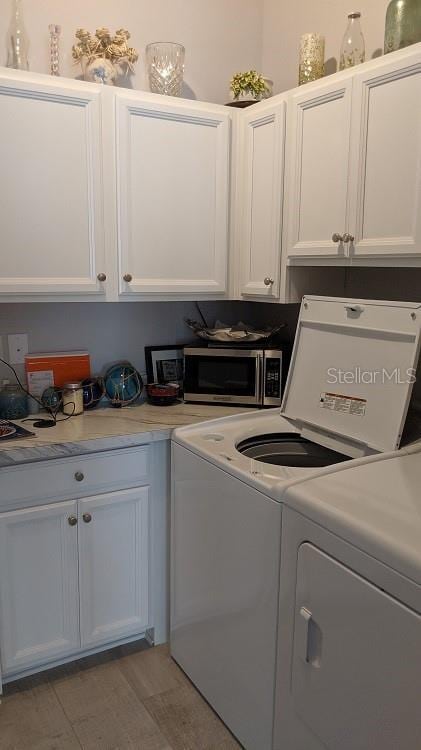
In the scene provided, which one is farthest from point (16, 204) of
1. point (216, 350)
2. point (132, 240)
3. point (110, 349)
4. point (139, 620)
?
point (139, 620)

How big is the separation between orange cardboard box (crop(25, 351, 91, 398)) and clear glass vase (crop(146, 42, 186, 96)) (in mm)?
1077

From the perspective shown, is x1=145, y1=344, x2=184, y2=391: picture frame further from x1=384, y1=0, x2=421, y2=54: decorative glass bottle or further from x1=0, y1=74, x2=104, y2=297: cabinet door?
x1=384, y1=0, x2=421, y2=54: decorative glass bottle

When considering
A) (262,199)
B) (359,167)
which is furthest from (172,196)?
(359,167)

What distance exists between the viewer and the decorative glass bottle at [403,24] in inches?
67.6

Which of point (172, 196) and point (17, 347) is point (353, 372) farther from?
point (17, 347)

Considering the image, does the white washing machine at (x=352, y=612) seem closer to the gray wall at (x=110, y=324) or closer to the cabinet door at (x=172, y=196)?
the cabinet door at (x=172, y=196)

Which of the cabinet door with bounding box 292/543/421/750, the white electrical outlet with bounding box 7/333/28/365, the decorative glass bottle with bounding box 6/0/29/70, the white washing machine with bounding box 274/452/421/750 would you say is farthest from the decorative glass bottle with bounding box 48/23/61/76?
the cabinet door with bounding box 292/543/421/750

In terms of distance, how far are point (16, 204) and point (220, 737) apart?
183 cm

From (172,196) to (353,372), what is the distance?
94 cm

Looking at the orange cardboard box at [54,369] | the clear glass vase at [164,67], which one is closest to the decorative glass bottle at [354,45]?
the clear glass vase at [164,67]

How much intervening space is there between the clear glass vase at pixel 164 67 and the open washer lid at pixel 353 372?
3.22 feet

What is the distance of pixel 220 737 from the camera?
1.83 meters

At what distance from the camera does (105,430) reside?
6.66 feet

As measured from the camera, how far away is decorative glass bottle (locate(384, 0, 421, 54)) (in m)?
1.72
